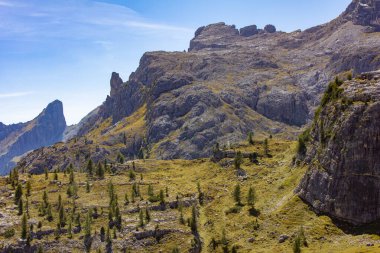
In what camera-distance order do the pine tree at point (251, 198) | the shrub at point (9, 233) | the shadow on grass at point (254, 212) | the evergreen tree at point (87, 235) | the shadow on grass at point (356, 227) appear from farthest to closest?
the pine tree at point (251, 198) < the shrub at point (9, 233) < the evergreen tree at point (87, 235) < the shadow on grass at point (254, 212) < the shadow on grass at point (356, 227)

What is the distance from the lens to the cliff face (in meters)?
152

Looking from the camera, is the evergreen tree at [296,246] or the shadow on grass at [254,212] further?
the shadow on grass at [254,212]

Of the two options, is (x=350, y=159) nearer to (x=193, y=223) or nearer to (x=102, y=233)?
(x=193, y=223)

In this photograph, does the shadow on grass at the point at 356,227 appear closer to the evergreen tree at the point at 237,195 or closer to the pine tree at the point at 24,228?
the evergreen tree at the point at 237,195

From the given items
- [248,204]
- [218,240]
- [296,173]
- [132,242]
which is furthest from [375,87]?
[132,242]

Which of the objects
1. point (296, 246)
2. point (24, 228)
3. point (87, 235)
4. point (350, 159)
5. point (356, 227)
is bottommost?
point (296, 246)

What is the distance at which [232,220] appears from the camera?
586ft

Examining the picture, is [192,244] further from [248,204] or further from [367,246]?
[367,246]

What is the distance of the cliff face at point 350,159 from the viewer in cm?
15162

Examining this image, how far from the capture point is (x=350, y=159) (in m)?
158

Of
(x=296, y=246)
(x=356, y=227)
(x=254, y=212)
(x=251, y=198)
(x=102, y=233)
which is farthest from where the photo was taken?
(x=251, y=198)

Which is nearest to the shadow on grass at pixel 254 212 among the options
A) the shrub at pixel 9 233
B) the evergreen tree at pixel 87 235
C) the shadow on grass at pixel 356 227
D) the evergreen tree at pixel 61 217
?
the shadow on grass at pixel 356 227

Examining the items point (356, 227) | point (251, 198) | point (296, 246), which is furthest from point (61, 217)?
point (356, 227)

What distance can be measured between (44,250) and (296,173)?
104998mm
